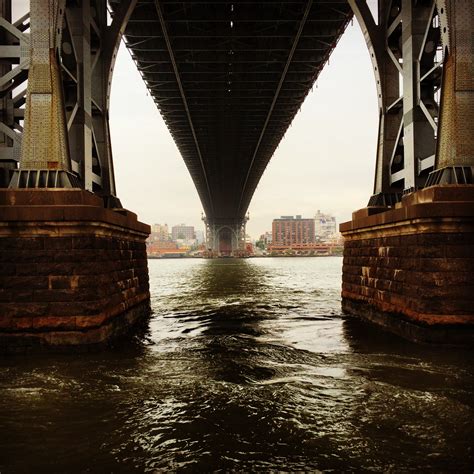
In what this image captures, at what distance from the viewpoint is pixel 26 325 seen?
307 inches

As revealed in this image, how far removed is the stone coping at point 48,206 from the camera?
25.4 feet

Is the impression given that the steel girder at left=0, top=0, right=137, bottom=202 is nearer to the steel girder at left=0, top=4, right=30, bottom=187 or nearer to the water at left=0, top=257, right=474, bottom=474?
the steel girder at left=0, top=4, right=30, bottom=187

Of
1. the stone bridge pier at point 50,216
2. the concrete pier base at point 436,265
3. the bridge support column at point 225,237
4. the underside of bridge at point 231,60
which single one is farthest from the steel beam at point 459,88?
the bridge support column at point 225,237

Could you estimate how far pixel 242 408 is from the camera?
211 inches

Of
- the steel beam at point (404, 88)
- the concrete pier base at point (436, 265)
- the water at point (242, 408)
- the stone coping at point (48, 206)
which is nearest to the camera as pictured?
the water at point (242, 408)

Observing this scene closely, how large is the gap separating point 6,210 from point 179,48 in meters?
17.3

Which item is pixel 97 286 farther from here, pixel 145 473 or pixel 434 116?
pixel 434 116

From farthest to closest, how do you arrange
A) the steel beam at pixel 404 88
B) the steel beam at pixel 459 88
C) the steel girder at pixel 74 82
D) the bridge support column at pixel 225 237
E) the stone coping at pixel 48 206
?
the bridge support column at pixel 225 237, the steel beam at pixel 404 88, the steel girder at pixel 74 82, the steel beam at pixel 459 88, the stone coping at pixel 48 206

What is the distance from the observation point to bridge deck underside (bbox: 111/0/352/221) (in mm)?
19406

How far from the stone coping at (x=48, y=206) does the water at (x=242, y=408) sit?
249cm

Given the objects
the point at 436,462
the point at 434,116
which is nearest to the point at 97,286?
the point at 436,462

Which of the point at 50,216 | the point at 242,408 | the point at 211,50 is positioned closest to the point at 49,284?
the point at 50,216

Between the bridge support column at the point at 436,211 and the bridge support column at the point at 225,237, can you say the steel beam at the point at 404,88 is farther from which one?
the bridge support column at the point at 225,237

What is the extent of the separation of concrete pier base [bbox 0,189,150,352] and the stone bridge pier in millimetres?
18
